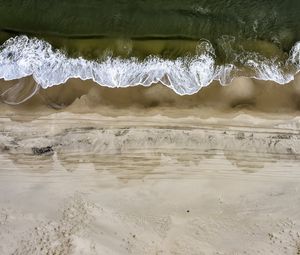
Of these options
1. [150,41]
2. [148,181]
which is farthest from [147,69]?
[148,181]

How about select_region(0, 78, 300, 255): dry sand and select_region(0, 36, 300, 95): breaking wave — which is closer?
select_region(0, 78, 300, 255): dry sand

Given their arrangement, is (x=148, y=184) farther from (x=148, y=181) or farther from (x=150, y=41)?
(x=150, y=41)

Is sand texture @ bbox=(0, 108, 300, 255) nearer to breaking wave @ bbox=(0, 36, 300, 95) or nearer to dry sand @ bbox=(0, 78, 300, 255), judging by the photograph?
dry sand @ bbox=(0, 78, 300, 255)

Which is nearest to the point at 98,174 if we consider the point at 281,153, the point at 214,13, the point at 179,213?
the point at 179,213

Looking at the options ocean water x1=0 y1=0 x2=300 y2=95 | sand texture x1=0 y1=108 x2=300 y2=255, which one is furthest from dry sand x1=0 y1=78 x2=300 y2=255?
ocean water x1=0 y1=0 x2=300 y2=95

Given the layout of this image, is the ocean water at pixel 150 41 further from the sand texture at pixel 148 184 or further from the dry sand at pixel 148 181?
the sand texture at pixel 148 184

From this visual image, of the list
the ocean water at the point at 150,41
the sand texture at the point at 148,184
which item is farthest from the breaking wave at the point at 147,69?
the sand texture at the point at 148,184

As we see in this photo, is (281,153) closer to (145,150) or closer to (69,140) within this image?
(145,150)
